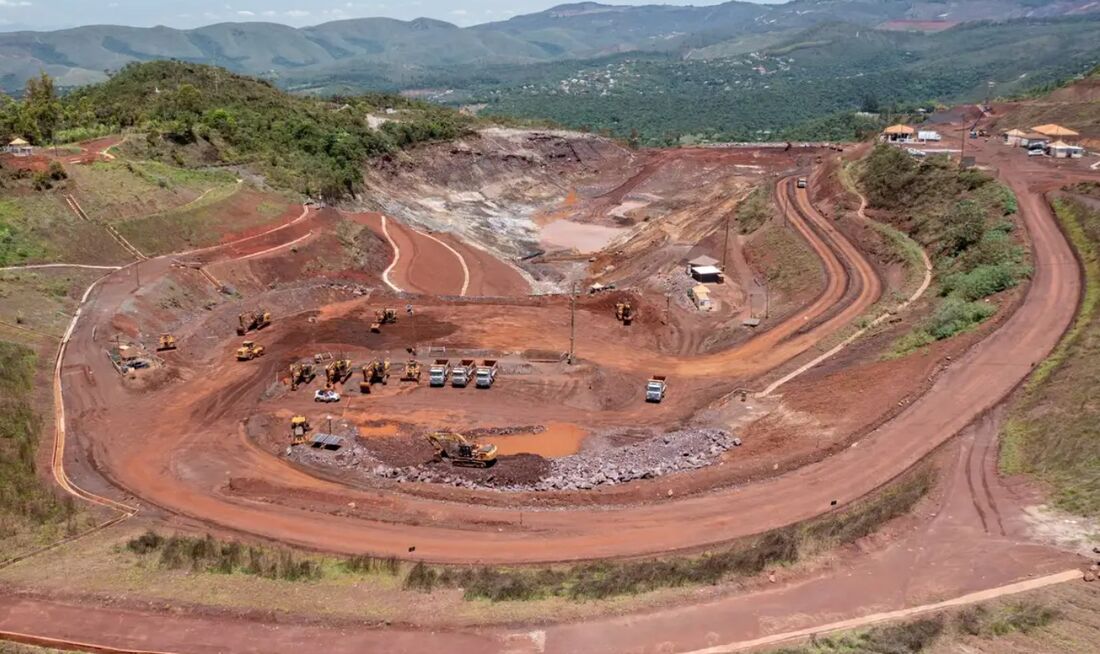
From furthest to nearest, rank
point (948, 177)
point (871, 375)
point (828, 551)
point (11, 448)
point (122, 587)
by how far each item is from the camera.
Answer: point (948, 177) < point (871, 375) < point (11, 448) < point (828, 551) < point (122, 587)

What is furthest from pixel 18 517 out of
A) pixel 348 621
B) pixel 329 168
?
pixel 329 168

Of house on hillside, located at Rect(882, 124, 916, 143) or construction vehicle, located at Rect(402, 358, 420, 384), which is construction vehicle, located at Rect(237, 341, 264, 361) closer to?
construction vehicle, located at Rect(402, 358, 420, 384)

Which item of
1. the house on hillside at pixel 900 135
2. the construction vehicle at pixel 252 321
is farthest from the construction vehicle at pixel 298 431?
the house on hillside at pixel 900 135

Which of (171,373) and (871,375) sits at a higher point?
(871,375)

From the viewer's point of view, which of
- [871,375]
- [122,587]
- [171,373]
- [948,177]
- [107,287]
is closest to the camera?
[122,587]

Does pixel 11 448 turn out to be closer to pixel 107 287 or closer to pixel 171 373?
pixel 171 373
